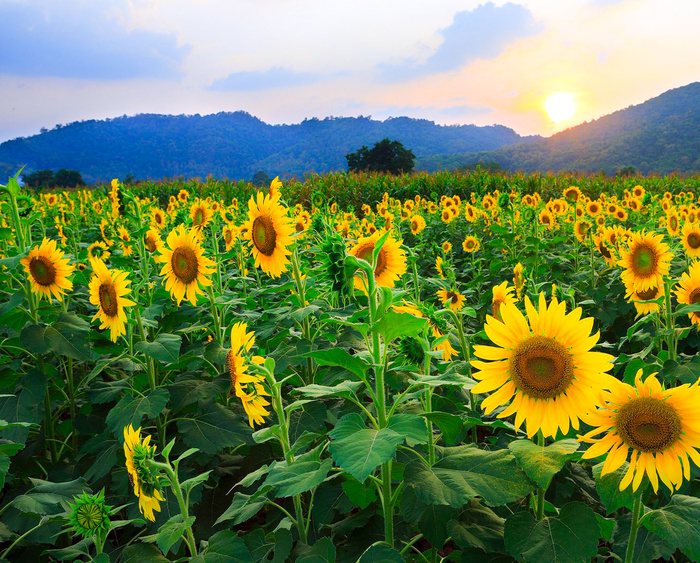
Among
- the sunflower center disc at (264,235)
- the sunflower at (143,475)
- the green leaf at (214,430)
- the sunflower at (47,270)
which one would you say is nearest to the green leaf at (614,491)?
the sunflower at (143,475)

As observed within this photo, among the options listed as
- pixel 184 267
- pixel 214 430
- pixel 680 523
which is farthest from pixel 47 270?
pixel 680 523

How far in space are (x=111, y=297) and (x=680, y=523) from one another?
2285 millimetres

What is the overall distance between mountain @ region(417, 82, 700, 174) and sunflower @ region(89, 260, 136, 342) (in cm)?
5861

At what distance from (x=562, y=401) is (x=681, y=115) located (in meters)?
104

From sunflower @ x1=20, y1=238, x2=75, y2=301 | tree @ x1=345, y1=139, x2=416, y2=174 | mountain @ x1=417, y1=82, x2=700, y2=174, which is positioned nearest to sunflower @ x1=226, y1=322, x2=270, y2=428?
sunflower @ x1=20, y1=238, x2=75, y2=301

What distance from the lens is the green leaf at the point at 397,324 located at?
1337 millimetres

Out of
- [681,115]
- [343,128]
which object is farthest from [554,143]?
[343,128]

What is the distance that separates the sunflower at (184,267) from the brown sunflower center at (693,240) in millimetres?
3627

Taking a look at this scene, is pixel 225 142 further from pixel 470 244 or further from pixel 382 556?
pixel 382 556

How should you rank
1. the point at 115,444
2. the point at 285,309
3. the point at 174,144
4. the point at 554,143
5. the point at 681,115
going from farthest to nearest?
1. the point at 174,144
2. the point at 681,115
3. the point at 554,143
4. the point at 285,309
5. the point at 115,444

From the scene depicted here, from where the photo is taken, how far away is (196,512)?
2.43m

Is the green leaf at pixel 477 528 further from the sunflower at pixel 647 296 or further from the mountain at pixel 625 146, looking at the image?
the mountain at pixel 625 146

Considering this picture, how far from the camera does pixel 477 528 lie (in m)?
1.55

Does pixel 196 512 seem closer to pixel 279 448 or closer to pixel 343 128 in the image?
pixel 279 448
